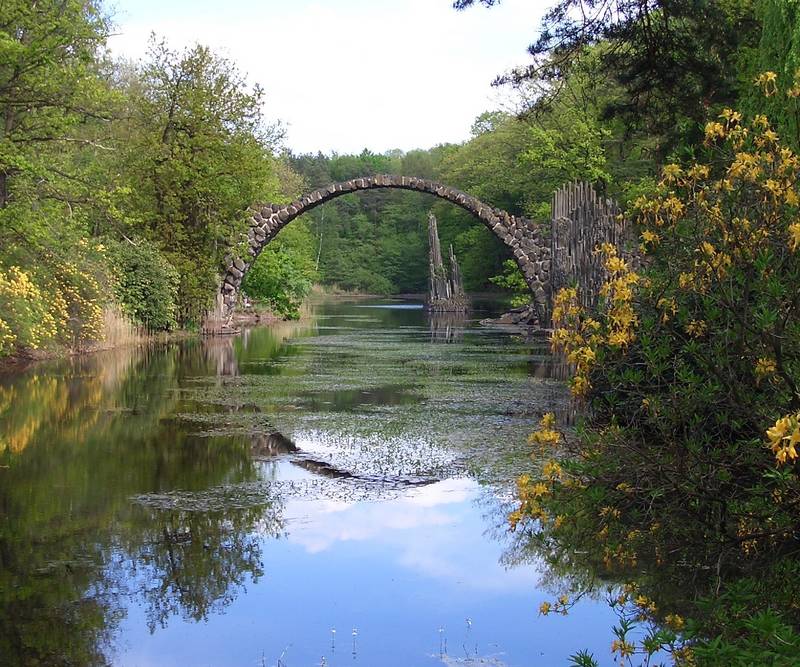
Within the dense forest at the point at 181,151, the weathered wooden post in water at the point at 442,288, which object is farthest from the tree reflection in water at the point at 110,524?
the weathered wooden post in water at the point at 442,288

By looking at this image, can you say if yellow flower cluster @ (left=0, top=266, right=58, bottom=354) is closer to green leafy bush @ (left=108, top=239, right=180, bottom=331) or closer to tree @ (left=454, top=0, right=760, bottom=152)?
green leafy bush @ (left=108, top=239, right=180, bottom=331)

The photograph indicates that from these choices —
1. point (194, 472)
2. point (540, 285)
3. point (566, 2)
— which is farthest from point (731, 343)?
point (540, 285)

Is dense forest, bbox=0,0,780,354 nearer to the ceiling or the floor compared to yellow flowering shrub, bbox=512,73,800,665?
nearer to the ceiling

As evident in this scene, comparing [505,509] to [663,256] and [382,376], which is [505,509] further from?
[382,376]

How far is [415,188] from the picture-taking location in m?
36.2

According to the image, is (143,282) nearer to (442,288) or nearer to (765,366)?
(765,366)

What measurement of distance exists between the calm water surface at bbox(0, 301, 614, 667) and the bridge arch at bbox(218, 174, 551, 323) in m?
17.7

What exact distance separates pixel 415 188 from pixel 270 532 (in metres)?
29.6

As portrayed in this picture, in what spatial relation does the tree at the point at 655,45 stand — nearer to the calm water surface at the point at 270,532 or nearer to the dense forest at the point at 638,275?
the dense forest at the point at 638,275

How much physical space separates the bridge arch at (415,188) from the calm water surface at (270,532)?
1771 cm

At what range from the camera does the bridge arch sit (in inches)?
1305

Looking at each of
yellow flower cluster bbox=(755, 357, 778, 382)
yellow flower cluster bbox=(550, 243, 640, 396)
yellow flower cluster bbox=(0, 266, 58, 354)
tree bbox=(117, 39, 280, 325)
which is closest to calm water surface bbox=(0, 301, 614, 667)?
yellow flower cluster bbox=(550, 243, 640, 396)

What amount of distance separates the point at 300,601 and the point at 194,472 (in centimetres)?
363

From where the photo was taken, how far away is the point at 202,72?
1195 inches
